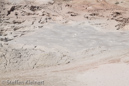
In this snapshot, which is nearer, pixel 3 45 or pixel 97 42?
pixel 3 45

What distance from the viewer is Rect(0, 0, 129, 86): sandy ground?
5785mm

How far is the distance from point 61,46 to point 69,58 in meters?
0.89

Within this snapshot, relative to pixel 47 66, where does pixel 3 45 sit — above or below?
above

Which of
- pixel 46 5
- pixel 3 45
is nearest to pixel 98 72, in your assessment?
pixel 3 45

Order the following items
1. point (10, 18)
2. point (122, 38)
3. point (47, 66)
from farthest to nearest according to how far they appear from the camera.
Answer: point (10, 18) → point (122, 38) → point (47, 66)

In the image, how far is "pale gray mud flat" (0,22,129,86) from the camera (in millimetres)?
5688

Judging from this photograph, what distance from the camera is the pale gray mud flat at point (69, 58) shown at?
5.69 meters

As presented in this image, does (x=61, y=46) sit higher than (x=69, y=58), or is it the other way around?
(x=61, y=46)

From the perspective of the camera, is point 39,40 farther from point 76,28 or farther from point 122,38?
point 122,38

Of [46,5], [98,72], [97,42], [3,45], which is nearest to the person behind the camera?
[98,72]

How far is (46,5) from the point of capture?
513 inches

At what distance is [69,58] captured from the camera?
279 inches

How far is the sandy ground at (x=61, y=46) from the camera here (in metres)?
5.79

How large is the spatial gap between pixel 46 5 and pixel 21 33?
4.26 m
